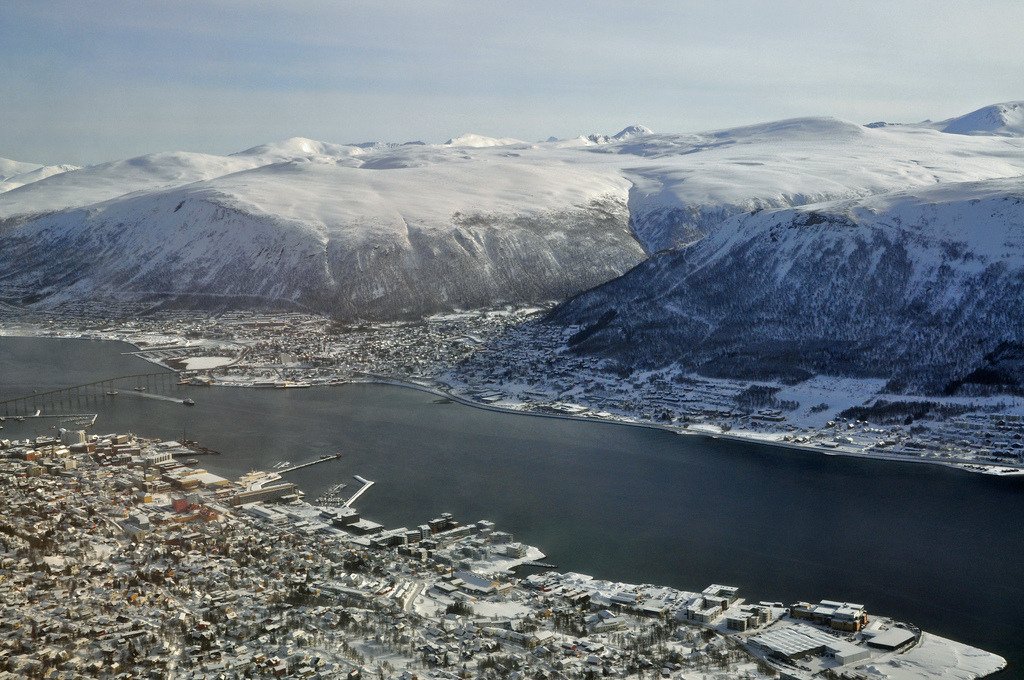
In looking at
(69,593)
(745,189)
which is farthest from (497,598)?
(745,189)

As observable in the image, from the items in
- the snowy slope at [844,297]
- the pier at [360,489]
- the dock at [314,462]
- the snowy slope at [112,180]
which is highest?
the snowy slope at [112,180]

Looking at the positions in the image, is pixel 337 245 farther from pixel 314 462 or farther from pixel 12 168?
pixel 12 168

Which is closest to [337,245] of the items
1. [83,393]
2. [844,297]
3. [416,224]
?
[416,224]

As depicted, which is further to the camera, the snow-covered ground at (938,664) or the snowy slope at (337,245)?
the snowy slope at (337,245)

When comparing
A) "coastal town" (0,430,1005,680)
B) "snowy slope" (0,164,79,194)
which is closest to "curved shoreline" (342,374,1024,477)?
"coastal town" (0,430,1005,680)

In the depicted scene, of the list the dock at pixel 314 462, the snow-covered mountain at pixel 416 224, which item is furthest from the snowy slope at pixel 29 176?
the dock at pixel 314 462

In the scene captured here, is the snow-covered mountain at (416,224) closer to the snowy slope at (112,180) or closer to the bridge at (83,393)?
the snowy slope at (112,180)
